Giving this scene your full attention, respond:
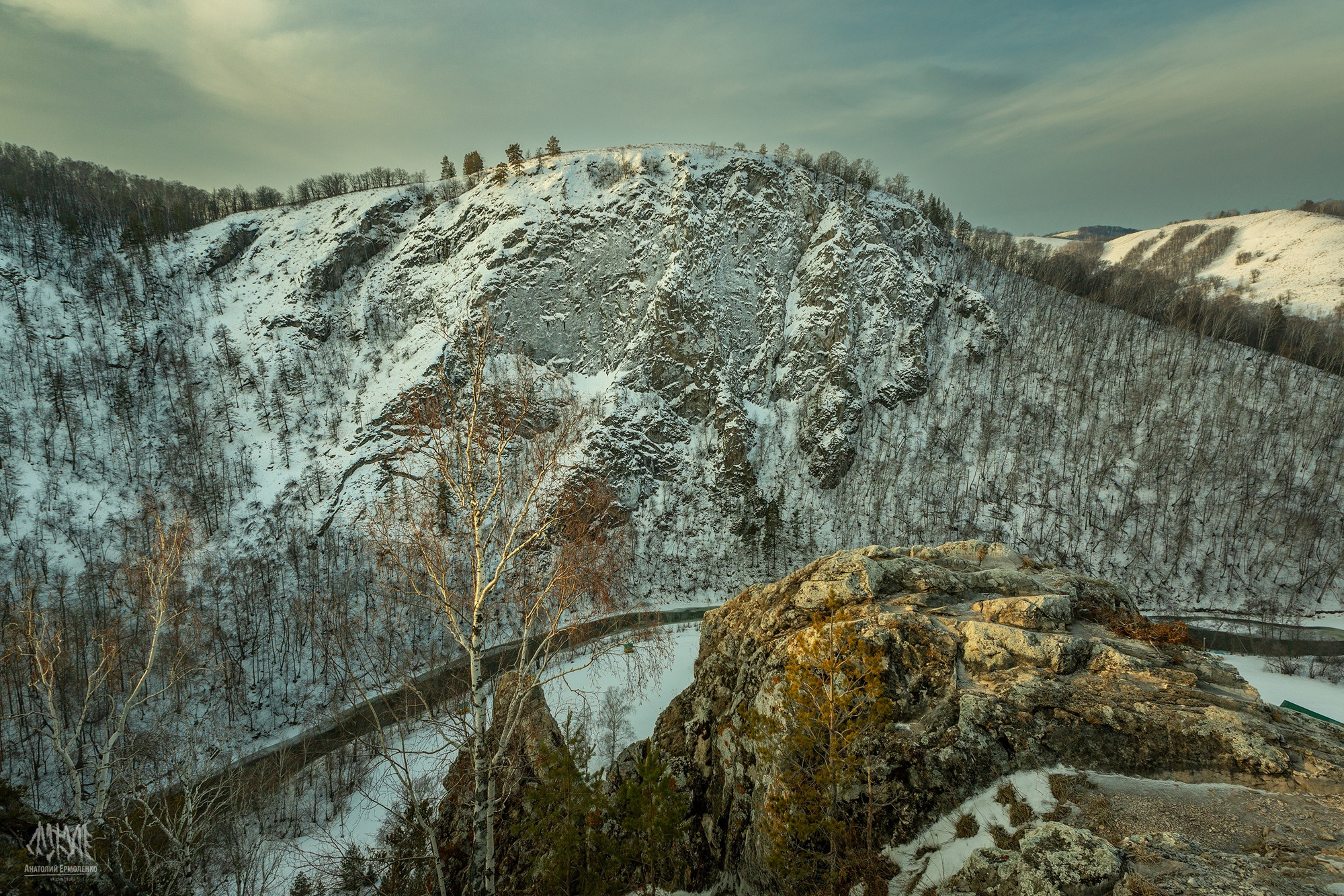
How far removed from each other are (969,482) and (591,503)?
190 feet

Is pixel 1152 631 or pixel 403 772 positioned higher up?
pixel 1152 631

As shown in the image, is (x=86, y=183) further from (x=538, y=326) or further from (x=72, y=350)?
(x=538, y=326)

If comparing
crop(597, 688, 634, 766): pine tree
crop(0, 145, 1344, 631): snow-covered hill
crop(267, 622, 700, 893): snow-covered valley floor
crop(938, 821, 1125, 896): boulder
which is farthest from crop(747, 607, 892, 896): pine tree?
crop(0, 145, 1344, 631): snow-covered hill

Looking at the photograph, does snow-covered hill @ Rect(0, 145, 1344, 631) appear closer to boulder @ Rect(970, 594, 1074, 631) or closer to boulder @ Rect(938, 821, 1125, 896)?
boulder @ Rect(970, 594, 1074, 631)

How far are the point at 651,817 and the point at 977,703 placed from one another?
635cm

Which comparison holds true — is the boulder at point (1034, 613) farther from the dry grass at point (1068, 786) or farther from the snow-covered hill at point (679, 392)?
the snow-covered hill at point (679, 392)

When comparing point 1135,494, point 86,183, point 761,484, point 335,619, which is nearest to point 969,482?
point 1135,494

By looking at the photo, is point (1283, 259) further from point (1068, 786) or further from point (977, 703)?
point (1068, 786)

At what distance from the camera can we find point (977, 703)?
9.25 metres

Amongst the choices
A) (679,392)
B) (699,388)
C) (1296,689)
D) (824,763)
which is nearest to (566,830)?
(824,763)

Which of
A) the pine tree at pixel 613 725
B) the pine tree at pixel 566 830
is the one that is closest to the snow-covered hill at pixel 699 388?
the pine tree at pixel 613 725

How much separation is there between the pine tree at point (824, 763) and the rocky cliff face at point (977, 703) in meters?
0.65

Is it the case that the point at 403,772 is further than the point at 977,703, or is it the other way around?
the point at 403,772

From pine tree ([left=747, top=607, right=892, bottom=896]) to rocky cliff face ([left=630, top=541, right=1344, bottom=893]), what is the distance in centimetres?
65
